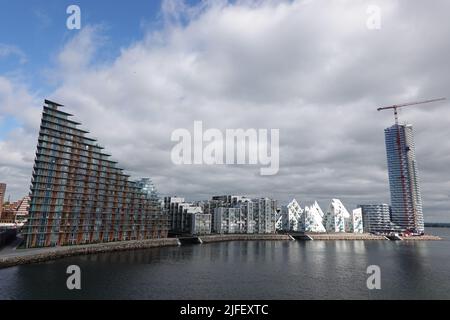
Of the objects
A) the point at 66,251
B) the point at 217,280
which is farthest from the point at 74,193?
the point at 217,280

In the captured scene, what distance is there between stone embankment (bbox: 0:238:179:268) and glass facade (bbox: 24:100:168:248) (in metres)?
8.78

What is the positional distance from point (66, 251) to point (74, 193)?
85.0 ft

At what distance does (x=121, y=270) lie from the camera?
79.8 m

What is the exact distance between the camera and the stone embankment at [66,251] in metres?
80.3

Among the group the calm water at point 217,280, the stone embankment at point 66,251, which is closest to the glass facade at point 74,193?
the stone embankment at point 66,251

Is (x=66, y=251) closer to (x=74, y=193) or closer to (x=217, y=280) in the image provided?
(x=74, y=193)

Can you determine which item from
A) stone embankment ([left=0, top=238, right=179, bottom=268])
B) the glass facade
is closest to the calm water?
stone embankment ([left=0, top=238, right=179, bottom=268])

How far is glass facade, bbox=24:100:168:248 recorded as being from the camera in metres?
107

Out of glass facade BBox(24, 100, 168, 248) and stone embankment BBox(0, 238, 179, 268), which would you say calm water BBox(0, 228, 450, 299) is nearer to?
stone embankment BBox(0, 238, 179, 268)

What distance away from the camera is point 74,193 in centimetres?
11831

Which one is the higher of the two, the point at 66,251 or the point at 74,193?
the point at 74,193

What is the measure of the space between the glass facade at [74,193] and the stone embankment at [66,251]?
28.8 feet
